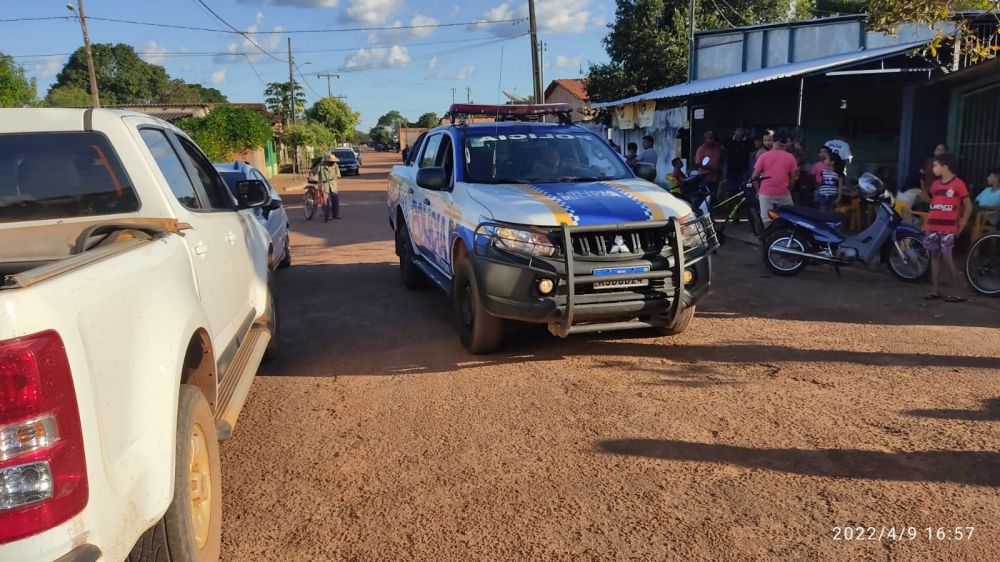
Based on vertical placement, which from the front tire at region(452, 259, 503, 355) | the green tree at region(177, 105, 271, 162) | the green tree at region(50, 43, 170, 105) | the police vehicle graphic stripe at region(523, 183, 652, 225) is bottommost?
the front tire at region(452, 259, 503, 355)

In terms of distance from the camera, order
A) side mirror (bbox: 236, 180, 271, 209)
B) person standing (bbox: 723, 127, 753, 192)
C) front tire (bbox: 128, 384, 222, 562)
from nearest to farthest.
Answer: front tire (bbox: 128, 384, 222, 562), side mirror (bbox: 236, 180, 271, 209), person standing (bbox: 723, 127, 753, 192)

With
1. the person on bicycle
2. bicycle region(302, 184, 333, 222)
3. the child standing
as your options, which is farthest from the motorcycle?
bicycle region(302, 184, 333, 222)

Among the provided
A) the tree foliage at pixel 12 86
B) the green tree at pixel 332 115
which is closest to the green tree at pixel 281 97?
the green tree at pixel 332 115

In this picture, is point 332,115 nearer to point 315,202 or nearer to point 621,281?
point 315,202

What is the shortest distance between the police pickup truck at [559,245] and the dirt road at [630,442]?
0.44 metres

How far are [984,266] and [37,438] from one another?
834cm

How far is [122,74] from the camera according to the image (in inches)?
3469

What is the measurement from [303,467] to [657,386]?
2.41m

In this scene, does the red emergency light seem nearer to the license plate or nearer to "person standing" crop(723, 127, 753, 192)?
the license plate

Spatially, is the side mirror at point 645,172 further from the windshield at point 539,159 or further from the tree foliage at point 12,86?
the tree foliage at point 12,86

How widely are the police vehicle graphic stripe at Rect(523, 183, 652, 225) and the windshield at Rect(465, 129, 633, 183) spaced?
519mm

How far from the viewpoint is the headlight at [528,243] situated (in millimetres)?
5227

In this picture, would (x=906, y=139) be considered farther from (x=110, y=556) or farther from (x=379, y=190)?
(x=379, y=190)

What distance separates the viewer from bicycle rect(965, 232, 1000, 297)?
293 inches
